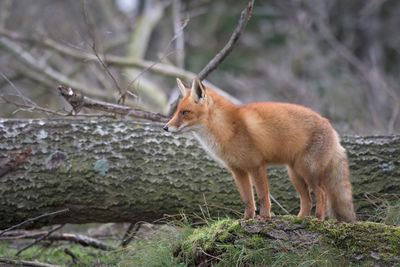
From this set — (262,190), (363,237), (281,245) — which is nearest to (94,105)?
(262,190)

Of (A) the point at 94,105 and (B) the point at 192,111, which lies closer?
(B) the point at 192,111

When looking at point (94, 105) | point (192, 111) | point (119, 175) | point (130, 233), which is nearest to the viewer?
point (192, 111)

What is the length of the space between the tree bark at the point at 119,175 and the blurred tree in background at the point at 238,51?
371 centimetres

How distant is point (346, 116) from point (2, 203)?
9644 mm

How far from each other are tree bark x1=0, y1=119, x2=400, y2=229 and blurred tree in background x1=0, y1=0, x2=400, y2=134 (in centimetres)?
371

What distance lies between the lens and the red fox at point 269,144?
4250mm

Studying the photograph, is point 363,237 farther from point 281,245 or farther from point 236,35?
point 236,35

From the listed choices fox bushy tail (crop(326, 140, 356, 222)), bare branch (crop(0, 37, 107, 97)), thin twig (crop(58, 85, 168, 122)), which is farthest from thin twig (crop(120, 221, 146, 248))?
bare branch (crop(0, 37, 107, 97))

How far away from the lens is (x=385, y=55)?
18266 millimetres

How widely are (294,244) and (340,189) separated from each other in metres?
1.38

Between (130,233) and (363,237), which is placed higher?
(363,237)

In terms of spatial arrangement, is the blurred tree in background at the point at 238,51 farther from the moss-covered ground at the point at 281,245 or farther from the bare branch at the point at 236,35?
the moss-covered ground at the point at 281,245

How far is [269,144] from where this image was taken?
4.32 m

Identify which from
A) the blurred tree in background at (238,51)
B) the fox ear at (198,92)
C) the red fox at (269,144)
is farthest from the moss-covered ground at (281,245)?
the blurred tree in background at (238,51)
